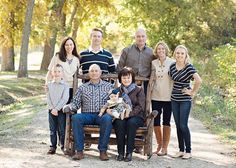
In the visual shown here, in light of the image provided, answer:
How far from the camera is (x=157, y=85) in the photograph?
7.92m

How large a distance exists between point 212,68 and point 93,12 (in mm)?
8938

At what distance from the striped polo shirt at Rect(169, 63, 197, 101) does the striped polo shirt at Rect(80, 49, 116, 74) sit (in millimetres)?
1111

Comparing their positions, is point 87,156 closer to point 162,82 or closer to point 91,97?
point 91,97

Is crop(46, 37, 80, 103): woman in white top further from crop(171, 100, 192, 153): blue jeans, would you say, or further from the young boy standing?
crop(171, 100, 192, 153): blue jeans

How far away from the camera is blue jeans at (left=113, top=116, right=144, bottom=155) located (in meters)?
7.39

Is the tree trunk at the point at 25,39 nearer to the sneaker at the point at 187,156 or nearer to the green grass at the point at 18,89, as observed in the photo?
the green grass at the point at 18,89

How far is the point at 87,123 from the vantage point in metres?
7.56

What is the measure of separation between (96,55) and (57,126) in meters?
1.33

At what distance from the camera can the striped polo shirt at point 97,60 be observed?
26.3 feet

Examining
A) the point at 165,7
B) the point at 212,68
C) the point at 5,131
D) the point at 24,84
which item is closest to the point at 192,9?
the point at 165,7

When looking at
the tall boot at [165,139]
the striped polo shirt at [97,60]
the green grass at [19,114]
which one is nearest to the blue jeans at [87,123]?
the striped polo shirt at [97,60]

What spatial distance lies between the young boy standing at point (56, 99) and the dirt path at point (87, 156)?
0.38 m

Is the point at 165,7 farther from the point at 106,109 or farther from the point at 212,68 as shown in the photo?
the point at 106,109

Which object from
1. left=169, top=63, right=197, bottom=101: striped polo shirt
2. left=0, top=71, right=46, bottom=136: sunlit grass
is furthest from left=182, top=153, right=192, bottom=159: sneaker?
left=0, top=71, right=46, bottom=136: sunlit grass
